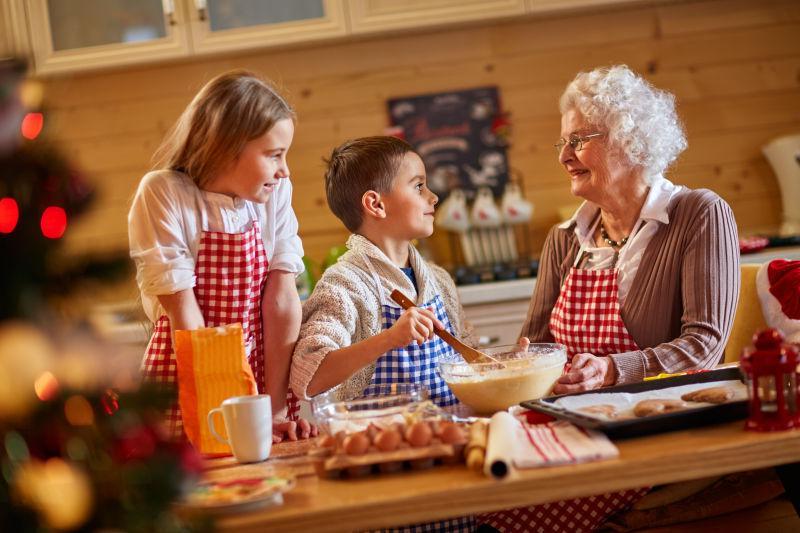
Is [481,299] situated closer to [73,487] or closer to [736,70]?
[736,70]

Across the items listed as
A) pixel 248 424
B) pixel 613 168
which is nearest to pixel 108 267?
pixel 248 424

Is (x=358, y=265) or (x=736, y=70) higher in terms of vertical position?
(x=736, y=70)

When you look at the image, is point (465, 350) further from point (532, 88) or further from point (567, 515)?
point (532, 88)

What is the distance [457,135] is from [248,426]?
238 cm

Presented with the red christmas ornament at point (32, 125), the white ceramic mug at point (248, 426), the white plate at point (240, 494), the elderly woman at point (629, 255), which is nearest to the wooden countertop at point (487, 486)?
the white plate at point (240, 494)

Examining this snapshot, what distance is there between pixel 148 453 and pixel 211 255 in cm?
95

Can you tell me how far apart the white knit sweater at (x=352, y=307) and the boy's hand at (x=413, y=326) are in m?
0.18

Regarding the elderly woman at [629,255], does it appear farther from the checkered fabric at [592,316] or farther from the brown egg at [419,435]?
the brown egg at [419,435]

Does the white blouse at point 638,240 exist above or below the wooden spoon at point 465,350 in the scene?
above

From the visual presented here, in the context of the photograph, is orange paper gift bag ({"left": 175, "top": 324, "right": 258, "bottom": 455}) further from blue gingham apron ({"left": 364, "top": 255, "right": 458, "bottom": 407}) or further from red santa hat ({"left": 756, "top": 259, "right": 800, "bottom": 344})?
red santa hat ({"left": 756, "top": 259, "right": 800, "bottom": 344})

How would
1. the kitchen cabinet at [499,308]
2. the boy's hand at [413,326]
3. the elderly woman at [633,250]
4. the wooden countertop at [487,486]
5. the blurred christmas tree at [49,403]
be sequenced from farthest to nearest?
1. the kitchen cabinet at [499,308]
2. the elderly woman at [633,250]
3. the boy's hand at [413,326]
4. the wooden countertop at [487,486]
5. the blurred christmas tree at [49,403]

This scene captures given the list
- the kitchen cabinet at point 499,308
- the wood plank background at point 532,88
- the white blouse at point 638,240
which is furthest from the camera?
the wood plank background at point 532,88

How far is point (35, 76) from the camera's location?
27.6 inches

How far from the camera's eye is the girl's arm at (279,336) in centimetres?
165
